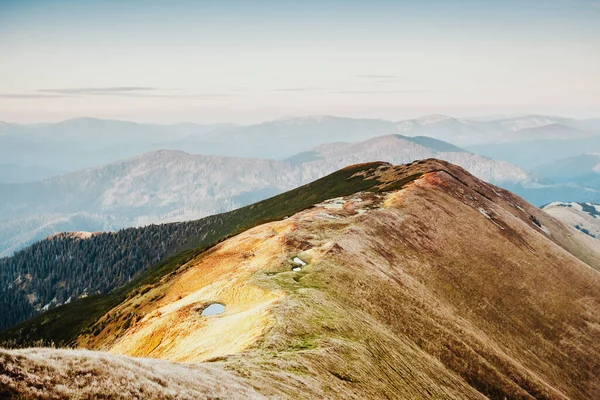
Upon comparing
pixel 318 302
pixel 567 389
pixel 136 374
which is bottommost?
pixel 567 389

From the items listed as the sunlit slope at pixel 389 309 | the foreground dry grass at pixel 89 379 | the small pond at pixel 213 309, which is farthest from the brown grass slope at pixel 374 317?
the small pond at pixel 213 309

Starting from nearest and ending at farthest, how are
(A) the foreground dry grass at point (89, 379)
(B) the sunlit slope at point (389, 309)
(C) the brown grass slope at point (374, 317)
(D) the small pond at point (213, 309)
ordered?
(A) the foreground dry grass at point (89, 379) → (C) the brown grass slope at point (374, 317) → (B) the sunlit slope at point (389, 309) → (D) the small pond at point (213, 309)

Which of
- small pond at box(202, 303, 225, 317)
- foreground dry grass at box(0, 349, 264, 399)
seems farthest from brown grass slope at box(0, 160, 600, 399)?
small pond at box(202, 303, 225, 317)

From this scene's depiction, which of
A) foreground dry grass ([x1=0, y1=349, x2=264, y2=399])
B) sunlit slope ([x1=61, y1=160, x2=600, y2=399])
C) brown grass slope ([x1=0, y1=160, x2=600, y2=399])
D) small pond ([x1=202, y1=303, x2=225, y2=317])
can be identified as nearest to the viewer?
foreground dry grass ([x1=0, y1=349, x2=264, y2=399])

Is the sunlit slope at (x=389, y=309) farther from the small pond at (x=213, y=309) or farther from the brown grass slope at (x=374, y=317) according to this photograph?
the small pond at (x=213, y=309)

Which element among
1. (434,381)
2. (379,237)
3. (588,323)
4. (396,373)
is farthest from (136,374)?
(588,323)

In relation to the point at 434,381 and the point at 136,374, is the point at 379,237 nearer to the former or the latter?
the point at 434,381

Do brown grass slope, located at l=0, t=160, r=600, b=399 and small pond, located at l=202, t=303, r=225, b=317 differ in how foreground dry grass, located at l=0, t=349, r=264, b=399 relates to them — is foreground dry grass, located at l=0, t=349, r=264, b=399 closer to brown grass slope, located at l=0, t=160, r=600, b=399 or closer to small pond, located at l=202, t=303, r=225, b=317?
brown grass slope, located at l=0, t=160, r=600, b=399
